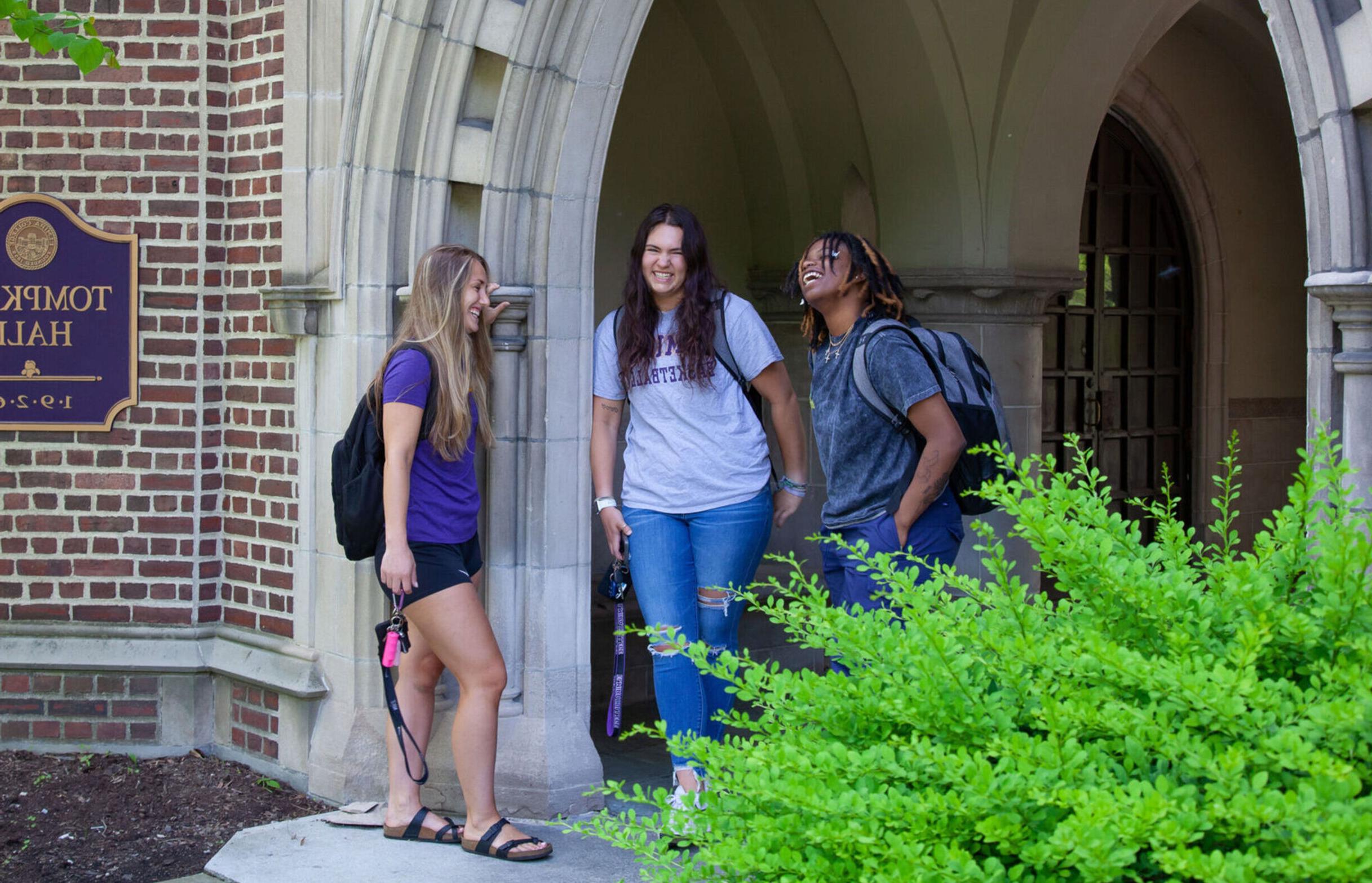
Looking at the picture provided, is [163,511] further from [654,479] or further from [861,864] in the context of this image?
[861,864]

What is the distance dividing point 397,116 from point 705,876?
3180 millimetres

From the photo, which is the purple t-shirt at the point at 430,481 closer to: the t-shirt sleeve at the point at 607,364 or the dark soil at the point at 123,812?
the t-shirt sleeve at the point at 607,364

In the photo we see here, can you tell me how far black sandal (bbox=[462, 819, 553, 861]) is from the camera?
4.18 metres

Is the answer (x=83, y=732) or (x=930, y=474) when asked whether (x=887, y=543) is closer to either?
(x=930, y=474)

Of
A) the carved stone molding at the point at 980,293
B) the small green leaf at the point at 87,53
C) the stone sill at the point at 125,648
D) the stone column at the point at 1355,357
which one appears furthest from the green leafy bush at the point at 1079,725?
the carved stone molding at the point at 980,293

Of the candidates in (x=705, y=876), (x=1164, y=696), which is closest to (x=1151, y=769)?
(x=1164, y=696)

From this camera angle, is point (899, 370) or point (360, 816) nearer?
point (899, 370)

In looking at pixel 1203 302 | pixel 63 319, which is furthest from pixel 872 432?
pixel 1203 302

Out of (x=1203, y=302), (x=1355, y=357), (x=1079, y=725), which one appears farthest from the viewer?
(x=1203, y=302)

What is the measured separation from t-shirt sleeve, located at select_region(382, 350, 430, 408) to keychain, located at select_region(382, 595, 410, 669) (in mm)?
537

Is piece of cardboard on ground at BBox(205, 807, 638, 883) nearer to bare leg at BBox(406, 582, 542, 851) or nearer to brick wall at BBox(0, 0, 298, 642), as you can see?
bare leg at BBox(406, 582, 542, 851)

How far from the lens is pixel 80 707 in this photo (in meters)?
5.34

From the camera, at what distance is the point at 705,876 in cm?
215

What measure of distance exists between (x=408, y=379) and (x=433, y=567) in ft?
1.71
